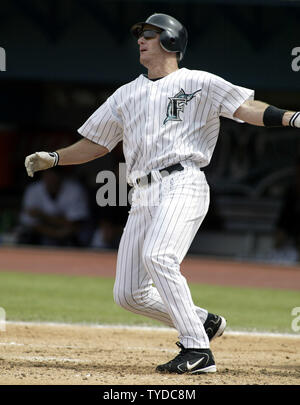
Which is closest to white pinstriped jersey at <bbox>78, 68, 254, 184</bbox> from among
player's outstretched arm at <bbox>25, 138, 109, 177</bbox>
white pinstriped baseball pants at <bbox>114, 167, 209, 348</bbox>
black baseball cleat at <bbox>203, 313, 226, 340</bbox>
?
white pinstriped baseball pants at <bbox>114, 167, 209, 348</bbox>

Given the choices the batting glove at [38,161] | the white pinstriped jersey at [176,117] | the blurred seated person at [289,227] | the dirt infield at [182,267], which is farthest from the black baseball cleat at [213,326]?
the blurred seated person at [289,227]

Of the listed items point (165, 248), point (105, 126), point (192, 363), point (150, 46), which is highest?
point (150, 46)

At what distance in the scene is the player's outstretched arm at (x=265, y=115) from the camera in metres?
4.76

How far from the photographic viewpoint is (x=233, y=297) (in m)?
9.67

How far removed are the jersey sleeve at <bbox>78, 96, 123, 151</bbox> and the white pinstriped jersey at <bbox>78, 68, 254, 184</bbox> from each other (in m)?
0.17

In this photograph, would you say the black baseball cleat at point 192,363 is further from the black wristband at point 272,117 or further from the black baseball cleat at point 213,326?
the black wristband at point 272,117

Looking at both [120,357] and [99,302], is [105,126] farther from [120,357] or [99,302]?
[99,302]

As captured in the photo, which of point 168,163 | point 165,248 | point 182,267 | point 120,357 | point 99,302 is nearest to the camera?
point 165,248

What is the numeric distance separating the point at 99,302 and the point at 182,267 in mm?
3555

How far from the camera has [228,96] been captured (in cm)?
490

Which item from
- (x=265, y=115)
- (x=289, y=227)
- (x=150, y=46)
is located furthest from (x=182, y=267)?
(x=265, y=115)

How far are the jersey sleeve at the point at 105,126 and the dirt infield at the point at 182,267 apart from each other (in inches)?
231

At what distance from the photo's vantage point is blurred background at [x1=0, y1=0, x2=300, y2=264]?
1316cm
